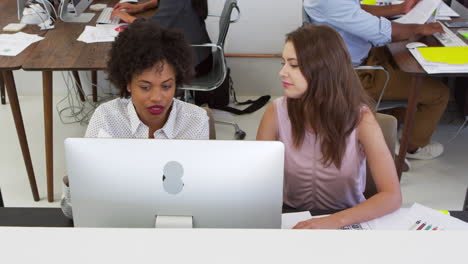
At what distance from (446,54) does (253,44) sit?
4.92 ft

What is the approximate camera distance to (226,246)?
26.5 inches

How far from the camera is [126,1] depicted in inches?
120

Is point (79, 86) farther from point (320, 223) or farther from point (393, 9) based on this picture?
point (320, 223)

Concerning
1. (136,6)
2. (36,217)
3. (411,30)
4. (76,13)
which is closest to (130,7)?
(136,6)

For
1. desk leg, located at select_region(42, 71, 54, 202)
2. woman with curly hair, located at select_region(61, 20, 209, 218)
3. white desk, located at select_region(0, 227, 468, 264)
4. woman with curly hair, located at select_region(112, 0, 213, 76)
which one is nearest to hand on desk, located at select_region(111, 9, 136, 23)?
woman with curly hair, located at select_region(112, 0, 213, 76)

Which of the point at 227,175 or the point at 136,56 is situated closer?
the point at 227,175

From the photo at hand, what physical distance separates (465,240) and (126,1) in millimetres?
2688

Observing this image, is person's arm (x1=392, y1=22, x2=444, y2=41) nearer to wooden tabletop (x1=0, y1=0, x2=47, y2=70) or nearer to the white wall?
the white wall

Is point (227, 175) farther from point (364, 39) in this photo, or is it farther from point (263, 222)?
point (364, 39)

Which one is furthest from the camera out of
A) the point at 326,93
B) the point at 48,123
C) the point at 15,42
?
the point at 15,42

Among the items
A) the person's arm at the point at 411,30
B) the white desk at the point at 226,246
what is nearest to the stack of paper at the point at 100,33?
the person's arm at the point at 411,30

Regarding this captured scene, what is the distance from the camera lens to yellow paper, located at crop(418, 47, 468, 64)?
2.31m

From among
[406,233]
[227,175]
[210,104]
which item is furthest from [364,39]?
[406,233]

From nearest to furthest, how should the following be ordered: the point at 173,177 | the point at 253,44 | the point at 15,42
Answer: the point at 173,177 < the point at 15,42 < the point at 253,44
